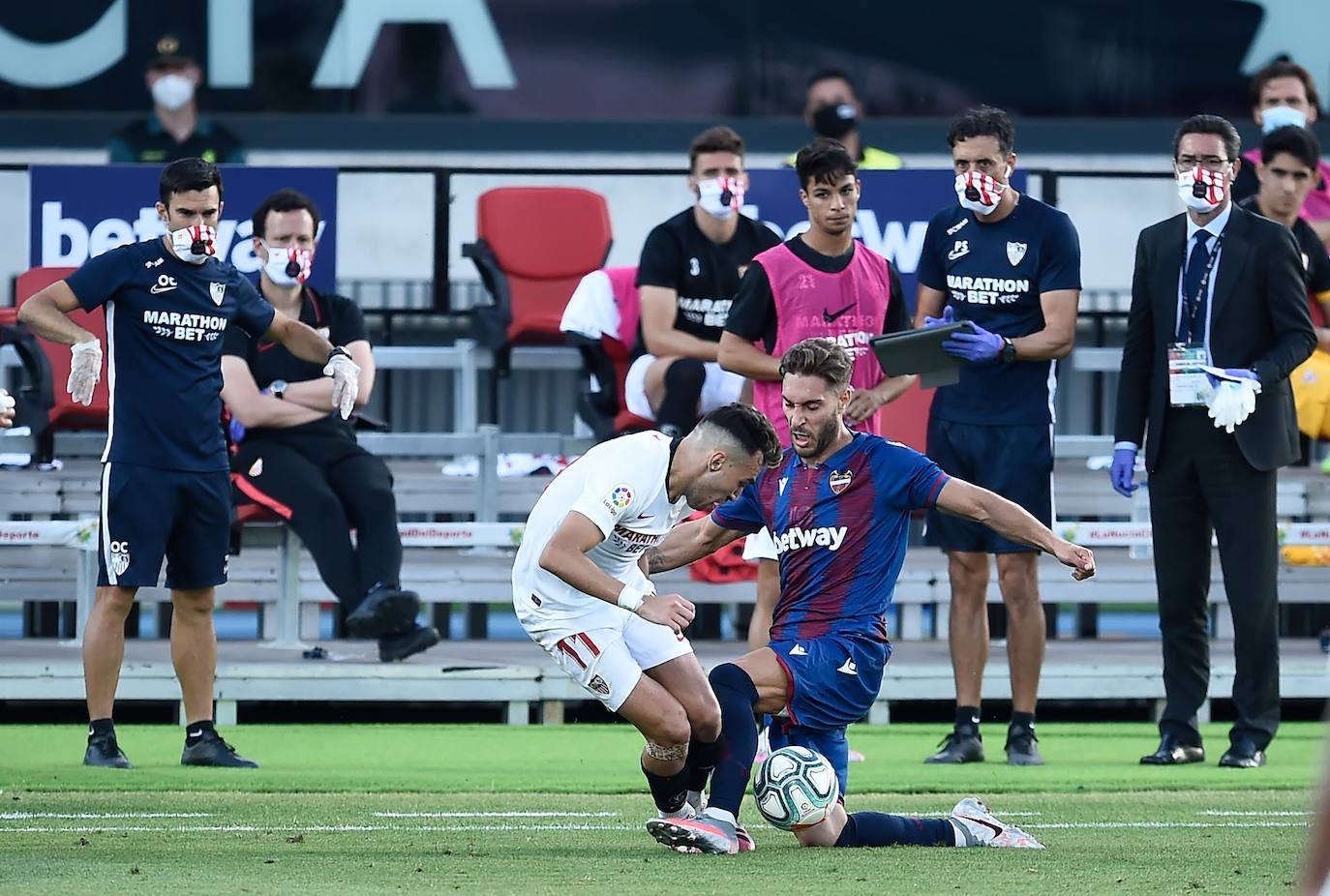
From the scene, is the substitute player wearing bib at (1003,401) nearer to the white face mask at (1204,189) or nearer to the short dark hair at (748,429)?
the white face mask at (1204,189)

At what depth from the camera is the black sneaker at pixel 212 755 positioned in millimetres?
8148

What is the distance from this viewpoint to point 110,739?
319 inches

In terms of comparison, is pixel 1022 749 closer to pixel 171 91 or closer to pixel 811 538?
pixel 811 538

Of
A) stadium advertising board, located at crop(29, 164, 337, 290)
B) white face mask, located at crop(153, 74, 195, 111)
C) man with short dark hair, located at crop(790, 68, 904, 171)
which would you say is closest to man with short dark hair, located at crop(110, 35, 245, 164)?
white face mask, located at crop(153, 74, 195, 111)

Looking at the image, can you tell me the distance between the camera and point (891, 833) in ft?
21.0

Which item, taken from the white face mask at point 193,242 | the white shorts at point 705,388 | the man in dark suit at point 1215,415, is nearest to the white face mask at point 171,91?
the white shorts at point 705,388

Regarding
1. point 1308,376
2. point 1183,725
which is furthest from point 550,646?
point 1308,376

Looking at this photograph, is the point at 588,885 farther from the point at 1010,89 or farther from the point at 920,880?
the point at 1010,89

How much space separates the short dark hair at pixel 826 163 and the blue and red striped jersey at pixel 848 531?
1.82 meters

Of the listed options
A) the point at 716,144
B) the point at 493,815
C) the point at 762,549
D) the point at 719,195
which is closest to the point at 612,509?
the point at 493,815

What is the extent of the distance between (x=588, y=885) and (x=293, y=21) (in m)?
10.5

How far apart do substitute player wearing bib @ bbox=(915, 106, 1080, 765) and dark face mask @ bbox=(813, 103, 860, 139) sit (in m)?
3.03

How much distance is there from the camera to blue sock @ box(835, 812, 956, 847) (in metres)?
6.39

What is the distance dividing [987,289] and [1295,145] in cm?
164
